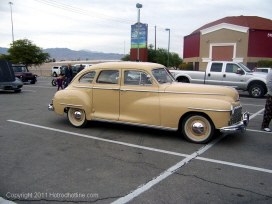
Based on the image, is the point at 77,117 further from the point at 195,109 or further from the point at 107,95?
the point at 195,109

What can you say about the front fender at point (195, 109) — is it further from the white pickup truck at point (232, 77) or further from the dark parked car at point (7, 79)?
the dark parked car at point (7, 79)

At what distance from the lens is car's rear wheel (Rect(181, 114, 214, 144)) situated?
576cm

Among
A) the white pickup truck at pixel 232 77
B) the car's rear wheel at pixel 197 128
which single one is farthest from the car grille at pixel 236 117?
the white pickup truck at pixel 232 77

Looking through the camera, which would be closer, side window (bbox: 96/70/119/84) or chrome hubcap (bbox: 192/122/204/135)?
chrome hubcap (bbox: 192/122/204/135)

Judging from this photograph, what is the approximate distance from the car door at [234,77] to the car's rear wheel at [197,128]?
957 centimetres

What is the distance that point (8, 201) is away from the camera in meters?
3.47

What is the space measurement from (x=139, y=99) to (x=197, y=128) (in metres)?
1.52

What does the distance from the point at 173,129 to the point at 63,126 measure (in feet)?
10.6

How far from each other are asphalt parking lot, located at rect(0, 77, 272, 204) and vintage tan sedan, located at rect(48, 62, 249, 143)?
40cm

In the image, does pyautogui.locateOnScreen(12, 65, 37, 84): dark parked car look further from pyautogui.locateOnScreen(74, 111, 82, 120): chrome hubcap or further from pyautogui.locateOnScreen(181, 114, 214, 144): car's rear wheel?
pyautogui.locateOnScreen(181, 114, 214, 144): car's rear wheel

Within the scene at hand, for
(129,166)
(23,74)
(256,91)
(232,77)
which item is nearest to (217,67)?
(232,77)

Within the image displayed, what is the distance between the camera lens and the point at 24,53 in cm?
4212

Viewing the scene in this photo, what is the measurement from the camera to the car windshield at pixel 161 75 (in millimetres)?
6468

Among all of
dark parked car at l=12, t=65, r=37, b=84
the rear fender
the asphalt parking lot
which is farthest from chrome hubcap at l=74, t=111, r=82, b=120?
dark parked car at l=12, t=65, r=37, b=84
